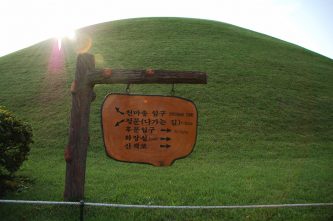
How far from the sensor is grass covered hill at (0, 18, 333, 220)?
27.5 feet

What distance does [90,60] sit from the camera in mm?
6484

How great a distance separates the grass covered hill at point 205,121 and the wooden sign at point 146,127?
1.83 metres

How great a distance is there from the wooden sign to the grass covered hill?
1.83 metres

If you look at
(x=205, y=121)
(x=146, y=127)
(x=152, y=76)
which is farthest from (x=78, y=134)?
(x=205, y=121)

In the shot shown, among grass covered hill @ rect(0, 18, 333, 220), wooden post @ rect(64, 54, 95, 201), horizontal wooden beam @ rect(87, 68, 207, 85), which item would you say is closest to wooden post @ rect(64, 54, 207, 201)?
wooden post @ rect(64, 54, 95, 201)

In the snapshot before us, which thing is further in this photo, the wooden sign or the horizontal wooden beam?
the horizontal wooden beam

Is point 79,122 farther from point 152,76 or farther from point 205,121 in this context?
point 205,121

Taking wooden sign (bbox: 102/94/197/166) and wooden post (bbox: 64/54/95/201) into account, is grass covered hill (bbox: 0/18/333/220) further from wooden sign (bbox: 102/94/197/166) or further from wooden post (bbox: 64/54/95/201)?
wooden sign (bbox: 102/94/197/166)

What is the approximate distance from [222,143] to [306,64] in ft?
65.6

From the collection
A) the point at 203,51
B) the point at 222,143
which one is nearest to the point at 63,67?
the point at 203,51

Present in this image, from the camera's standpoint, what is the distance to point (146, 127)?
5.64 m

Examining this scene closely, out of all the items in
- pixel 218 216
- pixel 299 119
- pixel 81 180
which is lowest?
pixel 218 216

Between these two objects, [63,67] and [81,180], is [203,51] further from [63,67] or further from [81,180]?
[81,180]

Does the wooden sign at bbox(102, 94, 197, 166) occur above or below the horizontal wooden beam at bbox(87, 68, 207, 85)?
below
